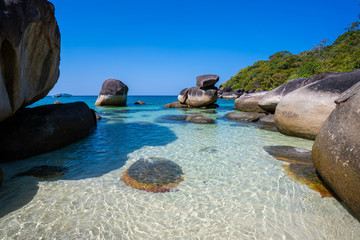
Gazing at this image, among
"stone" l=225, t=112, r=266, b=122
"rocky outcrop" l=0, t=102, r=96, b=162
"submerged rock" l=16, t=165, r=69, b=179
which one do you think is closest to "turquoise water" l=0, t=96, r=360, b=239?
"submerged rock" l=16, t=165, r=69, b=179

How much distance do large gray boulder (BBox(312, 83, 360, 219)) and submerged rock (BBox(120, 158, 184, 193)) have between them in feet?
7.90

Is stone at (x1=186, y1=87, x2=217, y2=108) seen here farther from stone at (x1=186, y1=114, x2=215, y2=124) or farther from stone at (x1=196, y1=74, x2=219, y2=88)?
stone at (x1=186, y1=114, x2=215, y2=124)

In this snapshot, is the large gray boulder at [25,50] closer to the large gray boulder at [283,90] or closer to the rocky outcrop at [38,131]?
the rocky outcrop at [38,131]

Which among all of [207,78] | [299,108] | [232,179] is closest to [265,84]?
[207,78]

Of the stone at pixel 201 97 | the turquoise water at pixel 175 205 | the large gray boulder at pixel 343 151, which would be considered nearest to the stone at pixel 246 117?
the turquoise water at pixel 175 205

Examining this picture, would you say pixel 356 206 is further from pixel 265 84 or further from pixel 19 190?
pixel 265 84

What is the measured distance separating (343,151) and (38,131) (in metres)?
6.27

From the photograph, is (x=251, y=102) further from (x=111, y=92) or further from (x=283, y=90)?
(x=111, y=92)

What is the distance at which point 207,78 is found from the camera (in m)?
19.1

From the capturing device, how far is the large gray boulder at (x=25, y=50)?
3.38m

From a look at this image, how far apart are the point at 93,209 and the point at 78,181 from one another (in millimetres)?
1069

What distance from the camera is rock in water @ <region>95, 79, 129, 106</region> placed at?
2125cm

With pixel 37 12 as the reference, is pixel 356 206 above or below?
below

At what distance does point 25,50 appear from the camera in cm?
409
